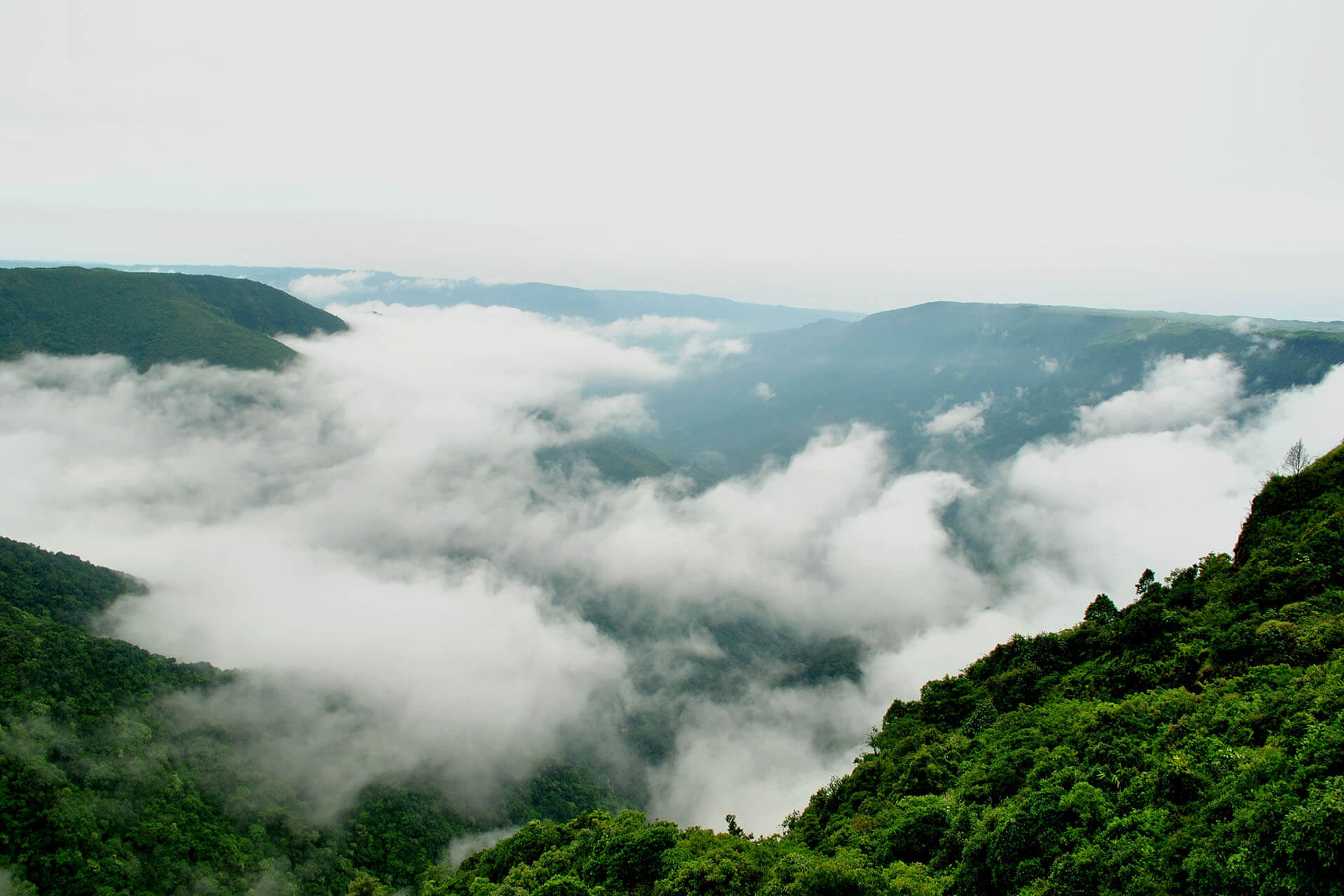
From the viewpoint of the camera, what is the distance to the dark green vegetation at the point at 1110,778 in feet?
61.4

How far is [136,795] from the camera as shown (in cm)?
6469

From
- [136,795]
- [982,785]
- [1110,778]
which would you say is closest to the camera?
[1110,778]

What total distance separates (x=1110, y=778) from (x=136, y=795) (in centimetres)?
8742

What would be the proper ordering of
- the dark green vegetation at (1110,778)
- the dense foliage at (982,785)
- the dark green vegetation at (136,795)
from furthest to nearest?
1. the dark green vegetation at (136,795)
2. the dense foliage at (982,785)
3. the dark green vegetation at (1110,778)

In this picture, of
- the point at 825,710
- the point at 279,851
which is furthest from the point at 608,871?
the point at 825,710

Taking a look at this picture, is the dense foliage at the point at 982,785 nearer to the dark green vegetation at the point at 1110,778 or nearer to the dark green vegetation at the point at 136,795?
the dark green vegetation at the point at 1110,778

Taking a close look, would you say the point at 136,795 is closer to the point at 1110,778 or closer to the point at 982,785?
the point at 982,785

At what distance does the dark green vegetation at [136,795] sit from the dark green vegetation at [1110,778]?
35.6m

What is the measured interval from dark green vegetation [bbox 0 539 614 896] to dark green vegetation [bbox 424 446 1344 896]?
117 ft

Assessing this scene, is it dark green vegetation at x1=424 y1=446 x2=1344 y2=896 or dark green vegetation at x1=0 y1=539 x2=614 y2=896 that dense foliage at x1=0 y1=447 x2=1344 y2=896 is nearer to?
dark green vegetation at x1=424 y1=446 x2=1344 y2=896

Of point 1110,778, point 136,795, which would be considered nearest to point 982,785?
point 1110,778

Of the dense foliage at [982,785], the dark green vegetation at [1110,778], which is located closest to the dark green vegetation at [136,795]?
the dense foliage at [982,785]

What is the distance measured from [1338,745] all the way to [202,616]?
7601 inches

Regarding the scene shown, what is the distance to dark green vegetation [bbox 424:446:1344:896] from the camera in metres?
18.7
